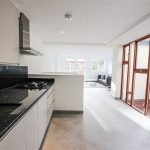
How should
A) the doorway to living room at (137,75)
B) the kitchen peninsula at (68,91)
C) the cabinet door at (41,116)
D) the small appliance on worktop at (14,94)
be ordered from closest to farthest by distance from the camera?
the small appliance on worktop at (14,94), the cabinet door at (41,116), the kitchen peninsula at (68,91), the doorway to living room at (137,75)

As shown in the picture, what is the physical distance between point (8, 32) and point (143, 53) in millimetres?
4101

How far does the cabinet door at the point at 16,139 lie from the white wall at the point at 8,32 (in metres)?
0.84

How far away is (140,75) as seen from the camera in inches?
176

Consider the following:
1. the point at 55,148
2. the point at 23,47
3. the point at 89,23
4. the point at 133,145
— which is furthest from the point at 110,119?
the point at 23,47

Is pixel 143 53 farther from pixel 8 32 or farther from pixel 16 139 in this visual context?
pixel 16 139

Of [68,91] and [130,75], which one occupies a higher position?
[130,75]

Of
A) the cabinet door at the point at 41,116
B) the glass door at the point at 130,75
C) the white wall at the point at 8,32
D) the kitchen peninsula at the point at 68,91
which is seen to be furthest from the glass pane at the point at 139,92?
the white wall at the point at 8,32

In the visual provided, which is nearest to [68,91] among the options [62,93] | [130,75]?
[62,93]

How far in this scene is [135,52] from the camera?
473 centimetres

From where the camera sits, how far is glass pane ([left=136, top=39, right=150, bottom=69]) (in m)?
4.23

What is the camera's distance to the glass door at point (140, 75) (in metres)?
4.23

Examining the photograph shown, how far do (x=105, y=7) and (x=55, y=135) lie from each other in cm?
262

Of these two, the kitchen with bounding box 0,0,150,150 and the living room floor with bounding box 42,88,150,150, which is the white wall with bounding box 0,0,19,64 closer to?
the kitchen with bounding box 0,0,150,150

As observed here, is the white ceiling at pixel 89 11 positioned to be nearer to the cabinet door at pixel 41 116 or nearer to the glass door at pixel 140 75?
the glass door at pixel 140 75
